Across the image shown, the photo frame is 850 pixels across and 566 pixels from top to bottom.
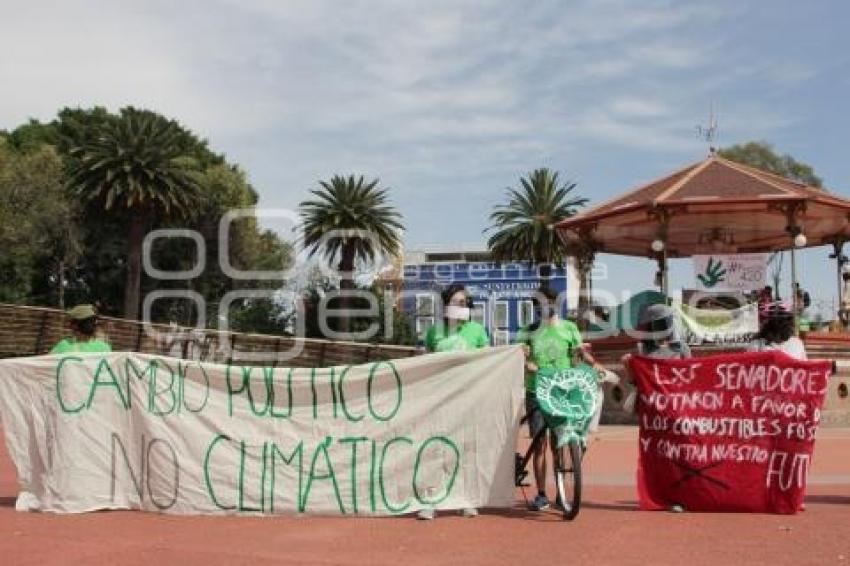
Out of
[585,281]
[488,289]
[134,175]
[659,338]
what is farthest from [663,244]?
[488,289]

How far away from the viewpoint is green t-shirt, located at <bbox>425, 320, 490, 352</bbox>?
316 inches

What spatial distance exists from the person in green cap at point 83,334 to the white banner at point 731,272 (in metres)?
15.0

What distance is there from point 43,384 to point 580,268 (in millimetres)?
17937

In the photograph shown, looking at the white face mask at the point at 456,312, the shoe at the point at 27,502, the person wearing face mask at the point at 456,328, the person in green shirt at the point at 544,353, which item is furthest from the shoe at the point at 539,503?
the shoe at the point at 27,502

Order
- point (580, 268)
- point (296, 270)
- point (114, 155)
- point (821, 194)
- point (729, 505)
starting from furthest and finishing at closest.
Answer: point (296, 270)
point (114, 155)
point (580, 268)
point (821, 194)
point (729, 505)


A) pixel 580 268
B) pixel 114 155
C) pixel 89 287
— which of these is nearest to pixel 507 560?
pixel 580 268

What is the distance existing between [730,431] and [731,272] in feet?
44.3

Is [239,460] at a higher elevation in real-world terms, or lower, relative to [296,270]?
lower

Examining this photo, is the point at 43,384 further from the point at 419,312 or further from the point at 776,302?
the point at 419,312

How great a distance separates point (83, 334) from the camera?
28.2 ft

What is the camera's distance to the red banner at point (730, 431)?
7.65 metres

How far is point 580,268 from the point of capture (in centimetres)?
2472

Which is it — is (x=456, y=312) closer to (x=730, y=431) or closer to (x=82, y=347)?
(x=730, y=431)

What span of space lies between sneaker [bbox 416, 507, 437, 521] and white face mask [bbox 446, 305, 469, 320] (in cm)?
155
